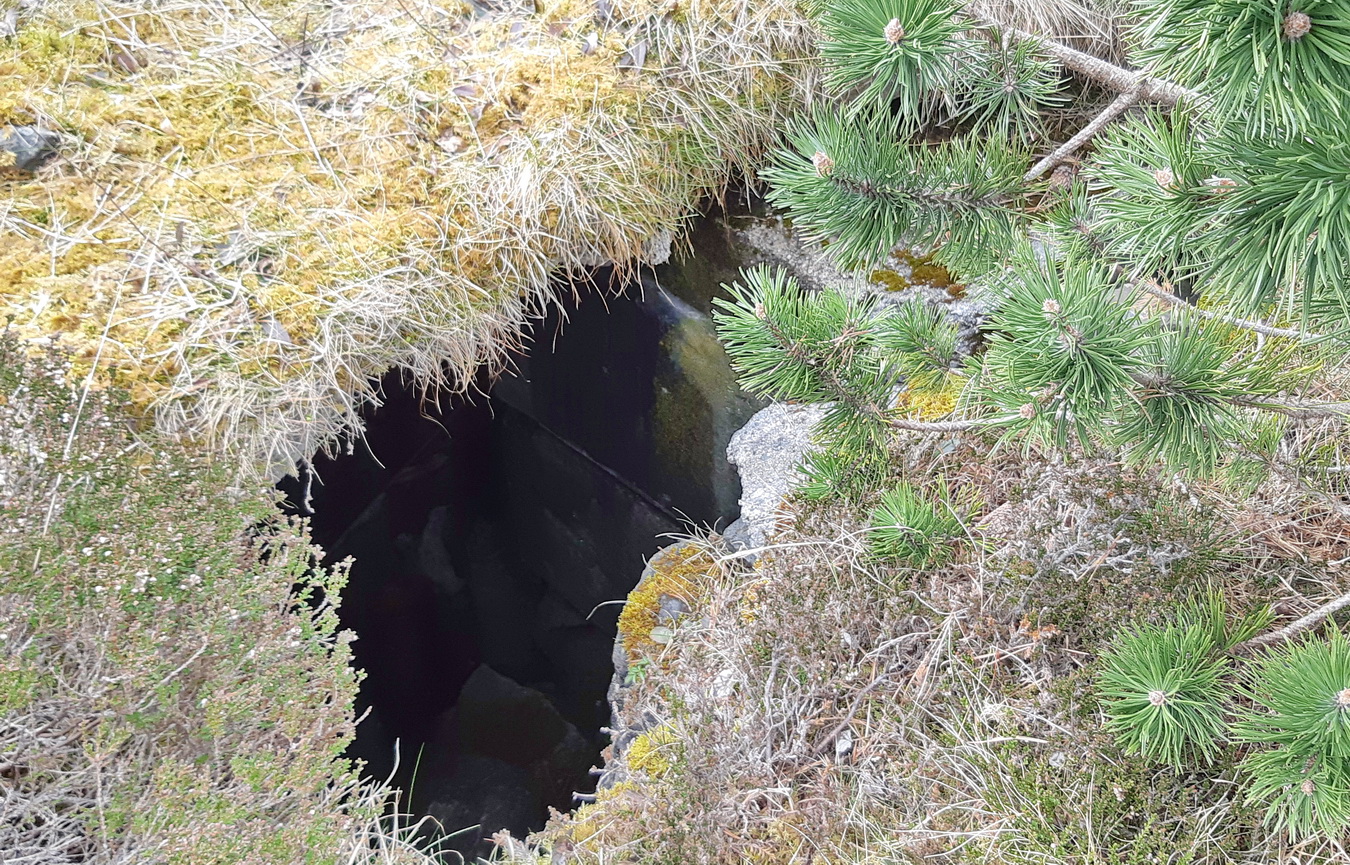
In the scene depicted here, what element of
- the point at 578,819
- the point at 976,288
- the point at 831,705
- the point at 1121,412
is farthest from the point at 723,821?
the point at 976,288

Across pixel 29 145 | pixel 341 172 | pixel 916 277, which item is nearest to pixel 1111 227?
pixel 916 277

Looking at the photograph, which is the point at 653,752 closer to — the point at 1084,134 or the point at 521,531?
the point at 1084,134

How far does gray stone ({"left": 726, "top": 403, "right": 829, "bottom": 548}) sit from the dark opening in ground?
211 millimetres

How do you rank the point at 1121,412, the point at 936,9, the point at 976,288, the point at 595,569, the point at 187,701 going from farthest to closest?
the point at 595,569 → the point at 976,288 → the point at 187,701 → the point at 1121,412 → the point at 936,9

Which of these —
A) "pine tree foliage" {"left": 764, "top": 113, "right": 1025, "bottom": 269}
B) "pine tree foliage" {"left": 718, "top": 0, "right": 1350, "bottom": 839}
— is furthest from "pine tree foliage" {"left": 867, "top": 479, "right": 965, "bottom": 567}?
"pine tree foliage" {"left": 764, "top": 113, "right": 1025, "bottom": 269}

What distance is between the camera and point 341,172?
2908 millimetres

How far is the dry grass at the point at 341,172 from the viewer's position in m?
2.64

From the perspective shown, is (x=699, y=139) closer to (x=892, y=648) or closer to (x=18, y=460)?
(x=892, y=648)

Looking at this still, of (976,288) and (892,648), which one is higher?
(976,288)

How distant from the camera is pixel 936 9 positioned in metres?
1.14

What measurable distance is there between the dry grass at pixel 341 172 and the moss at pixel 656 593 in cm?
113

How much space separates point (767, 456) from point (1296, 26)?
2.48m

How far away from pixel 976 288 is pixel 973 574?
1.09 m

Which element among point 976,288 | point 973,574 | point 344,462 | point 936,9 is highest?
point 936,9
